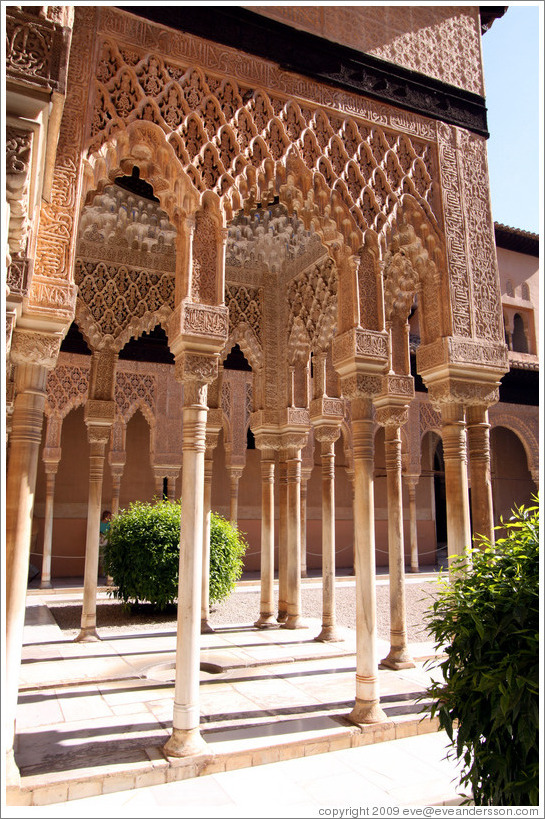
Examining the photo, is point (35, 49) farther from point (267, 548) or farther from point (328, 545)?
point (267, 548)

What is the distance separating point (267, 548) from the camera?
326 inches

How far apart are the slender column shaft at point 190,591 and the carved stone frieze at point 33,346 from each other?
968mm

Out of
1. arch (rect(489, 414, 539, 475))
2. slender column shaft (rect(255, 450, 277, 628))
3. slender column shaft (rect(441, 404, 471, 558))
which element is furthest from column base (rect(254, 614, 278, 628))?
arch (rect(489, 414, 539, 475))

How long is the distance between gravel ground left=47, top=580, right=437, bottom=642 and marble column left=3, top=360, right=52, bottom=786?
4680 mm

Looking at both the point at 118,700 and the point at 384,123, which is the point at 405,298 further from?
the point at 118,700

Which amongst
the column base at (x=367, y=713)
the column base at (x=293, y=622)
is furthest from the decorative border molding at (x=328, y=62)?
the column base at (x=293, y=622)

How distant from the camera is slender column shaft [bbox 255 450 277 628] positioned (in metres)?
8.02

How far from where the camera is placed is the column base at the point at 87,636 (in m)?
7.12

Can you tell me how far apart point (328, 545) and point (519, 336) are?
12.0 metres

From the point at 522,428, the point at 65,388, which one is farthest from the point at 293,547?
the point at 522,428

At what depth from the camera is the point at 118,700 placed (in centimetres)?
492

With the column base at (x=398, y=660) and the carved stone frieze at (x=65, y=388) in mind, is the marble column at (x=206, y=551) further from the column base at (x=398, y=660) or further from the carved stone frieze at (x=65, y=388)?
the carved stone frieze at (x=65, y=388)

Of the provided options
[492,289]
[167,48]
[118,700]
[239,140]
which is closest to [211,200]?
[239,140]

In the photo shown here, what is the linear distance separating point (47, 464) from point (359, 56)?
34.9 feet
